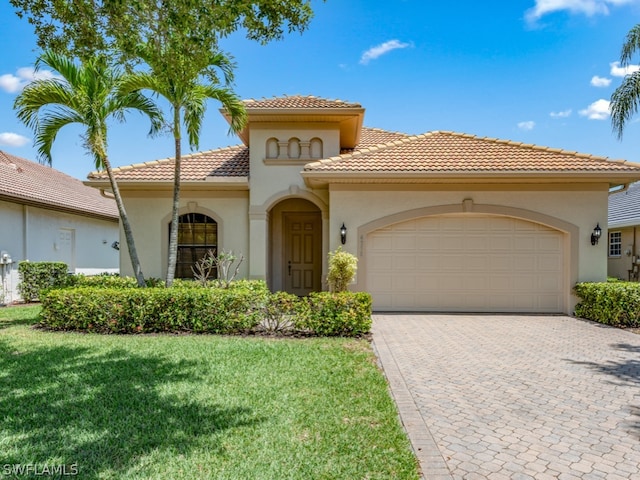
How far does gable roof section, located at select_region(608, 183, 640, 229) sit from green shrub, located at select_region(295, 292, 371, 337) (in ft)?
50.2

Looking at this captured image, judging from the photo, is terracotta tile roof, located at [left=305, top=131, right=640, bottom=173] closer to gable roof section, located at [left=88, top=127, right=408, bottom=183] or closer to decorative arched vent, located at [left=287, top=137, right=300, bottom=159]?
decorative arched vent, located at [left=287, top=137, right=300, bottom=159]

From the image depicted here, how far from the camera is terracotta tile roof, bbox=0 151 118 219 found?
14420 millimetres

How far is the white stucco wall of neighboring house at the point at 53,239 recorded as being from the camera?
13.8 meters

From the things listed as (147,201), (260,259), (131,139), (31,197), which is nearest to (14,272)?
(31,197)

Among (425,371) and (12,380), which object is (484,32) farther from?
(12,380)

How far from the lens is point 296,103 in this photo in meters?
12.3

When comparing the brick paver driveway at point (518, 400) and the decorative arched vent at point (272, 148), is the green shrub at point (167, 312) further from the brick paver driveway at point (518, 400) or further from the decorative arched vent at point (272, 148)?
the decorative arched vent at point (272, 148)

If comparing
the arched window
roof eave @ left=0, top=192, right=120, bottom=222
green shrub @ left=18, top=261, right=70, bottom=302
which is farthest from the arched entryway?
roof eave @ left=0, top=192, right=120, bottom=222

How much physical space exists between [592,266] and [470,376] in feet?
25.2

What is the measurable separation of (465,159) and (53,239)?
16074mm

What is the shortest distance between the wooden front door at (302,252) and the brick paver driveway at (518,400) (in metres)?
6.08

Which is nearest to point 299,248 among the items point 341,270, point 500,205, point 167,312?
point 341,270

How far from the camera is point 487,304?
1162 cm

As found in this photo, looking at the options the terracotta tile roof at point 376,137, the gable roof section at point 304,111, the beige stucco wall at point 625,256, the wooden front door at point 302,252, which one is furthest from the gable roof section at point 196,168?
the beige stucco wall at point 625,256
